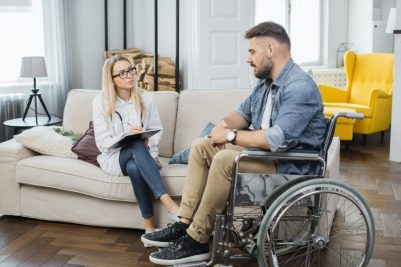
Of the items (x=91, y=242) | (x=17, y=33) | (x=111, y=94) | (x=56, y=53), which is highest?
(x=17, y=33)

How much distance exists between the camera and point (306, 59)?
23.4ft

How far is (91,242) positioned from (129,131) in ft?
2.02

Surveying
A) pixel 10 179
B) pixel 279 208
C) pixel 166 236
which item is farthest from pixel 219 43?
pixel 279 208

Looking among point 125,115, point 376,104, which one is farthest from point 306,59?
point 125,115

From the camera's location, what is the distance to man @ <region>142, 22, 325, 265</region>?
240 centimetres

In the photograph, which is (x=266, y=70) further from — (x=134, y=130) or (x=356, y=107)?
(x=356, y=107)

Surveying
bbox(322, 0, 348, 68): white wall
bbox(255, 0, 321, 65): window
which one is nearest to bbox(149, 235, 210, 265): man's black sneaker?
bbox(255, 0, 321, 65): window

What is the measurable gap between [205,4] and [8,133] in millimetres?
2048

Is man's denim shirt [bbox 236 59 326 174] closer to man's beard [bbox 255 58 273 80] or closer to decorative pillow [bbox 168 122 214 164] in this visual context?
man's beard [bbox 255 58 273 80]

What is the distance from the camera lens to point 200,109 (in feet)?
11.5

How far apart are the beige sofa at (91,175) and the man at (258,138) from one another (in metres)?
0.40

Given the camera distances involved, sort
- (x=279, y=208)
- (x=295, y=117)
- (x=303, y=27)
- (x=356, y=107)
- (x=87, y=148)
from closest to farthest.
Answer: (x=279, y=208)
(x=295, y=117)
(x=87, y=148)
(x=356, y=107)
(x=303, y=27)

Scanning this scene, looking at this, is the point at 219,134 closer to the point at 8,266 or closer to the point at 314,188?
the point at 314,188

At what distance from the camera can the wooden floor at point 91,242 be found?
284cm
